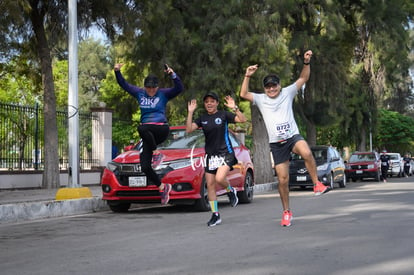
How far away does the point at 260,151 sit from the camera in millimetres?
24328

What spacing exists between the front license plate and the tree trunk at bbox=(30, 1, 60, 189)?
721 cm

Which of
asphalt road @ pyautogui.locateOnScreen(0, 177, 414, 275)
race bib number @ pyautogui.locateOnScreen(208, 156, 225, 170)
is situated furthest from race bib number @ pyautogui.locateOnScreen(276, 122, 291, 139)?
asphalt road @ pyautogui.locateOnScreen(0, 177, 414, 275)

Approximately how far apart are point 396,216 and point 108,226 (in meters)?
4.52

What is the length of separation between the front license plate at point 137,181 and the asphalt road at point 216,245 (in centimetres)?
68

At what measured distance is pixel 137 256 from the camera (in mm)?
6023

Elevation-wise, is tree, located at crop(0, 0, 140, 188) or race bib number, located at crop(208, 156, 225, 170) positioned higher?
tree, located at crop(0, 0, 140, 188)

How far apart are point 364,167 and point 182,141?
67.9ft

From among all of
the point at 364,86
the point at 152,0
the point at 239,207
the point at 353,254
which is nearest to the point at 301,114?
the point at 364,86

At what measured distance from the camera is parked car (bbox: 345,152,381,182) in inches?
1199

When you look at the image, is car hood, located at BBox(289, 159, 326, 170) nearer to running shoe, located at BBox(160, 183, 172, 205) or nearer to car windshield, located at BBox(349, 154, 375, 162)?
car windshield, located at BBox(349, 154, 375, 162)

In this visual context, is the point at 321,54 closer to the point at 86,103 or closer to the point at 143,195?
the point at 143,195

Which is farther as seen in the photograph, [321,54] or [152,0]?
[321,54]

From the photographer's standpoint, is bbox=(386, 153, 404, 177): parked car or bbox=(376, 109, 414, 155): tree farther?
bbox=(376, 109, 414, 155): tree

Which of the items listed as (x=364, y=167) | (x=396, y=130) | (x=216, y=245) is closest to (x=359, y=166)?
(x=364, y=167)
